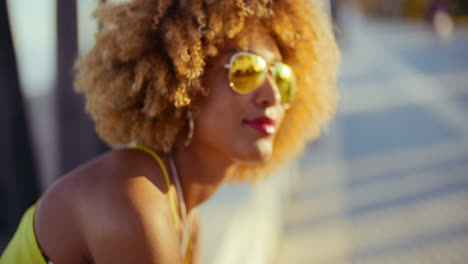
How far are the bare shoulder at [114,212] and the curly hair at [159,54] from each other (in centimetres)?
25

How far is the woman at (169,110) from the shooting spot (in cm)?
164

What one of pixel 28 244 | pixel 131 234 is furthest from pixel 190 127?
pixel 28 244

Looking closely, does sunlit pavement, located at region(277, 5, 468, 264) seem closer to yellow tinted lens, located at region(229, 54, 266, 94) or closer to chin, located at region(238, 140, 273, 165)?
chin, located at region(238, 140, 273, 165)

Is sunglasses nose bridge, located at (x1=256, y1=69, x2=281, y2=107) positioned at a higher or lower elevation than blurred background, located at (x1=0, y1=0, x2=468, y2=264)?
higher

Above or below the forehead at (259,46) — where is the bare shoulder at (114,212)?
below

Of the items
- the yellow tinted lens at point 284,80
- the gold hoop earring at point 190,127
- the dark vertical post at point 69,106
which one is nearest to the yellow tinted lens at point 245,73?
the yellow tinted lens at point 284,80

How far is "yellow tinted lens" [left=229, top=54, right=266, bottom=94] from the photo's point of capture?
1827mm

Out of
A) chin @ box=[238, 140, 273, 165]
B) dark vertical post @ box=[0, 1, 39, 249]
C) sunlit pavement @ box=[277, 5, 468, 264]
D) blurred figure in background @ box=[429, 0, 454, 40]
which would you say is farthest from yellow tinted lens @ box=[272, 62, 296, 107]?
blurred figure in background @ box=[429, 0, 454, 40]

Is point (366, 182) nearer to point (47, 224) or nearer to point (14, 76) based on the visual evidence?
point (14, 76)

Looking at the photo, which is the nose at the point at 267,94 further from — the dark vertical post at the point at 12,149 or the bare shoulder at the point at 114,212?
the dark vertical post at the point at 12,149

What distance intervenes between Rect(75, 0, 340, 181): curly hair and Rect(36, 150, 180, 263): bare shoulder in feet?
0.83

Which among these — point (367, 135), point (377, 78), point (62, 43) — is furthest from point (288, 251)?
point (377, 78)

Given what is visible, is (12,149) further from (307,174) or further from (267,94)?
(307,174)

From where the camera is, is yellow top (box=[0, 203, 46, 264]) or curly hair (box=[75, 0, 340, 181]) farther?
curly hair (box=[75, 0, 340, 181])
